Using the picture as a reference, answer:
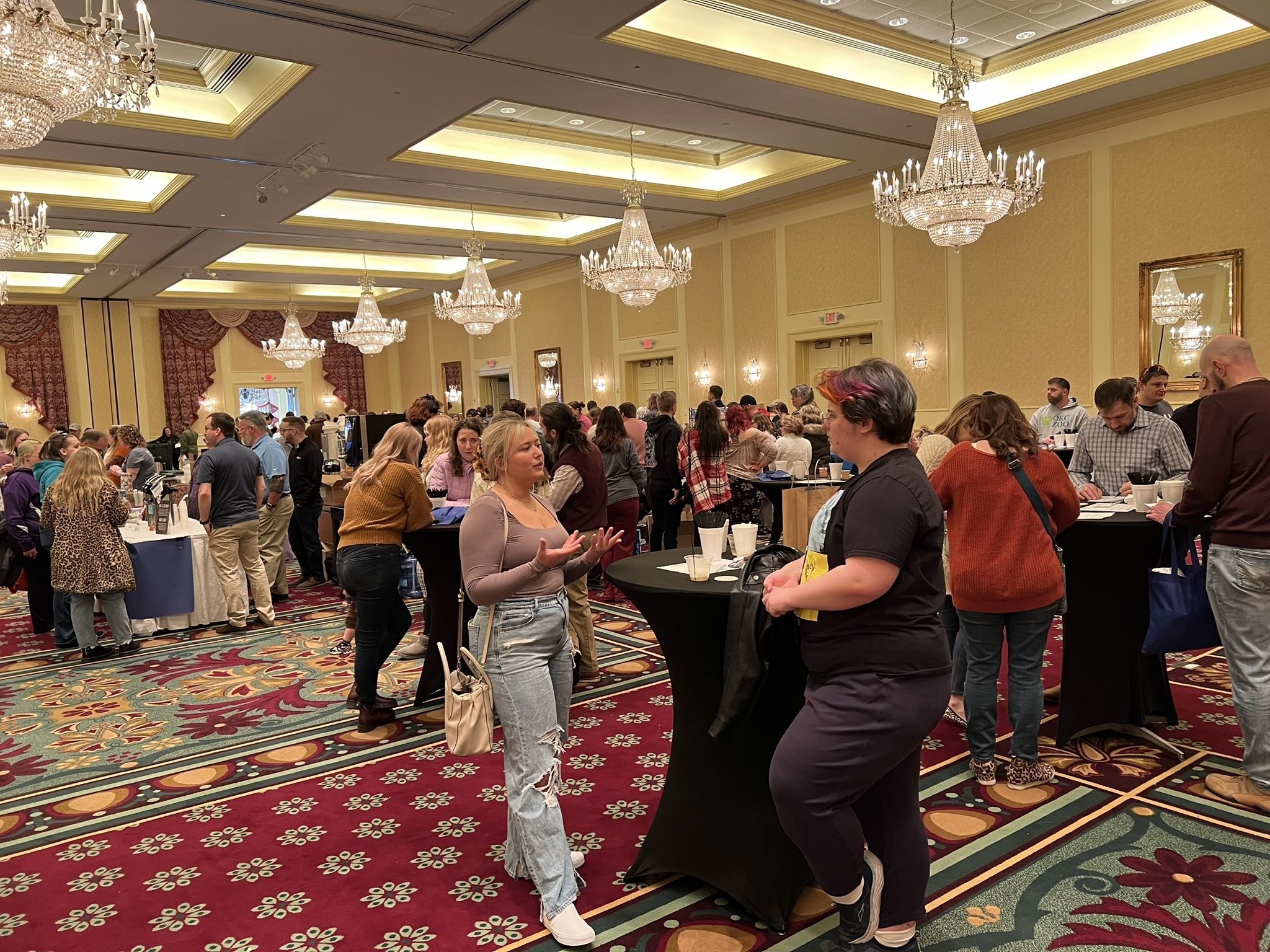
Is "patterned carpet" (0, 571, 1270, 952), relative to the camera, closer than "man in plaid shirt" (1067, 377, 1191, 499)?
Yes

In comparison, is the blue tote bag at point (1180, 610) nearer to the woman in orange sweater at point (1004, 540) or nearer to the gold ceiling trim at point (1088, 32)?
the woman in orange sweater at point (1004, 540)

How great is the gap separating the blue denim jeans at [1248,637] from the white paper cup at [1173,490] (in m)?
0.43

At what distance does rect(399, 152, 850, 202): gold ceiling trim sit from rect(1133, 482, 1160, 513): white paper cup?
7.78 m

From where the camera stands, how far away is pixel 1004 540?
10.6 feet

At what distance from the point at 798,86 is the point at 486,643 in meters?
6.98

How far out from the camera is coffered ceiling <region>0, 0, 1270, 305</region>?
676cm

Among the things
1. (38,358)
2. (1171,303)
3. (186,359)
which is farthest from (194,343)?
(1171,303)

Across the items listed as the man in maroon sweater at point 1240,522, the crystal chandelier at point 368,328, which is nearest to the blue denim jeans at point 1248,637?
the man in maroon sweater at point 1240,522

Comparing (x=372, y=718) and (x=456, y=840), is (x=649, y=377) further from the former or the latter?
(x=456, y=840)

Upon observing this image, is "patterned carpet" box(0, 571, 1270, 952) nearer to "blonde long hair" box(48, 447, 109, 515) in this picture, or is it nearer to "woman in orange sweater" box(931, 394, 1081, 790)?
"woman in orange sweater" box(931, 394, 1081, 790)

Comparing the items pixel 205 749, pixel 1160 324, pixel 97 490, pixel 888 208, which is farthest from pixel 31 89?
pixel 1160 324

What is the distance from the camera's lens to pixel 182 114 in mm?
8711

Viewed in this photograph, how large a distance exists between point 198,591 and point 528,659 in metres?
5.15

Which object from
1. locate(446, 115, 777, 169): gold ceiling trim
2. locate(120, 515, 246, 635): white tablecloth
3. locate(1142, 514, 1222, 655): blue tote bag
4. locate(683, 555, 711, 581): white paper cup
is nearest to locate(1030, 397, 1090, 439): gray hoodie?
locate(446, 115, 777, 169): gold ceiling trim
